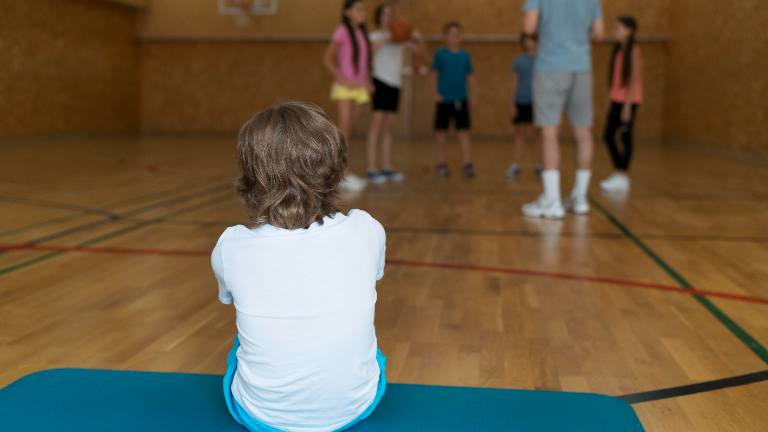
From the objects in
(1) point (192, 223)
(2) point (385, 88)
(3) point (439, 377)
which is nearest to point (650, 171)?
(2) point (385, 88)

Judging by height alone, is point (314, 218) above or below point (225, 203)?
above

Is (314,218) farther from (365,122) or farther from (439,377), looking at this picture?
(365,122)

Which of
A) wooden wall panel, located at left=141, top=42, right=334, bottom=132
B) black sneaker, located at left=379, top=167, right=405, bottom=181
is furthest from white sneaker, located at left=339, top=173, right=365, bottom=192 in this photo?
wooden wall panel, located at left=141, top=42, right=334, bottom=132

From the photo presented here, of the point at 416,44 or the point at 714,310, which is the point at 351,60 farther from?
the point at 714,310

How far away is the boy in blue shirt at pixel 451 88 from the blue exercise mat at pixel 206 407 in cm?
391

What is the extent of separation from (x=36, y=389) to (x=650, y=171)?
5.23 meters

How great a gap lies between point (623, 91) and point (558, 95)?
4.52 feet

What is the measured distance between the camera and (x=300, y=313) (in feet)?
3.14

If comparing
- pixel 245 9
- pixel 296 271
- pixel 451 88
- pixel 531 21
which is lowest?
pixel 296 271

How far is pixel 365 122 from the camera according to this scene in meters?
9.78

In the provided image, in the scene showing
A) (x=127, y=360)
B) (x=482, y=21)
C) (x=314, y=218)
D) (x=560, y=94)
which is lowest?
(x=127, y=360)

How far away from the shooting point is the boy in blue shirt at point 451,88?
5074 millimetres

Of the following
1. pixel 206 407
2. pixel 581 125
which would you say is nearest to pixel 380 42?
pixel 581 125

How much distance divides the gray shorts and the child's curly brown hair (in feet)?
8.02
